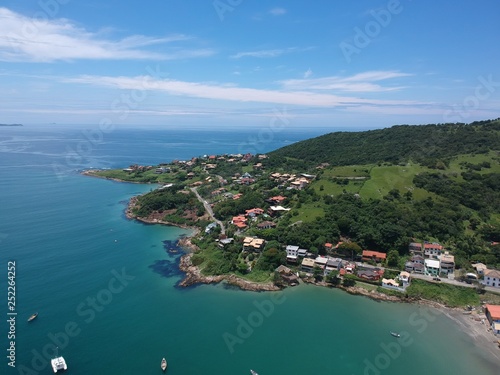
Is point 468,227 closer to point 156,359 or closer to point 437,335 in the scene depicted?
point 437,335

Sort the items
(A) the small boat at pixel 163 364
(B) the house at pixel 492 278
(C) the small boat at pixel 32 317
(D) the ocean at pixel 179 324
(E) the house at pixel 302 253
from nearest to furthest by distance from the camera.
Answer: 1. (A) the small boat at pixel 163 364
2. (D) the ocean at pixel 179 324
3. (C) the small boat at pixel 32 317
4. (B) the house at pixel 492 278
5. (E) the house at pixel 302 253

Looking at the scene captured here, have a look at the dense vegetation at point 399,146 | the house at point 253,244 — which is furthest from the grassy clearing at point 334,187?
the house at point 253,244

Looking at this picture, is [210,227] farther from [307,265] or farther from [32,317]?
[32,317]

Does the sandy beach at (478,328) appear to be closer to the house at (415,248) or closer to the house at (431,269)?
the house at (431,269)

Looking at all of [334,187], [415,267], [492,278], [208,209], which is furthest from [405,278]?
[208,209]

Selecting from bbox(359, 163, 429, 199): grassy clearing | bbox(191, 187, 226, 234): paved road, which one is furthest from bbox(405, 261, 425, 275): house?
bbox(191, 187, 226, 234): paved road
